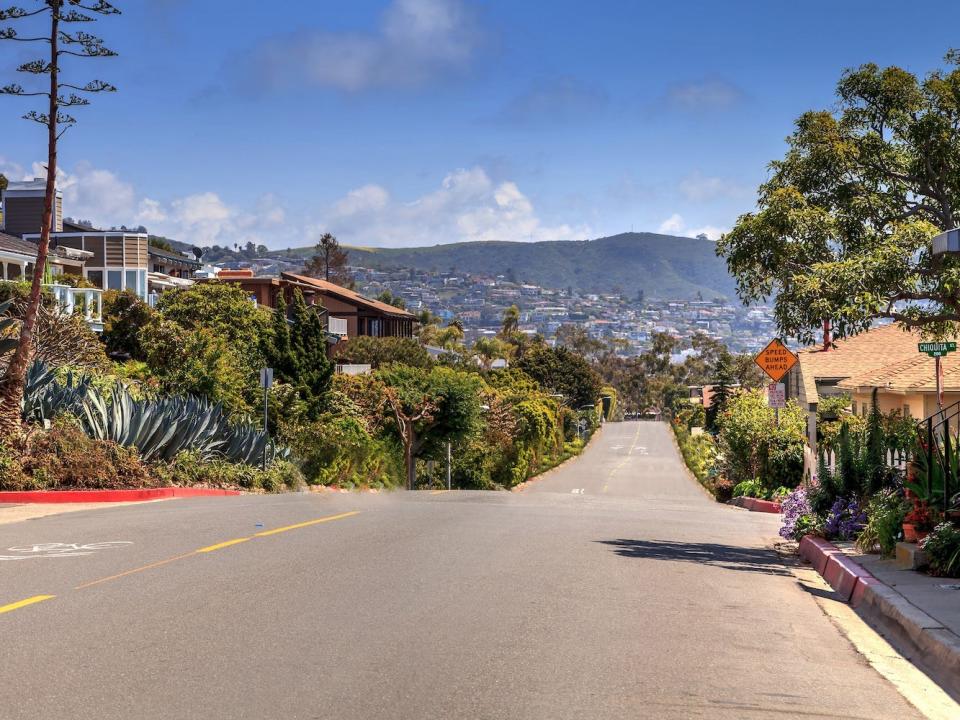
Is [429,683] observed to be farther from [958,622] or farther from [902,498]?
[902,498]

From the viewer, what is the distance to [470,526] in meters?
16.9

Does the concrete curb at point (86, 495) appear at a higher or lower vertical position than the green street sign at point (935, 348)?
lower

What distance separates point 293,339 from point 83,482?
25.0m

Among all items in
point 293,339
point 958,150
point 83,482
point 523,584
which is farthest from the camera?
point 293,339

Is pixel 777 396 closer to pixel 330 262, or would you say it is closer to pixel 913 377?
pixel 913 377

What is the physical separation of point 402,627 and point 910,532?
659 cm

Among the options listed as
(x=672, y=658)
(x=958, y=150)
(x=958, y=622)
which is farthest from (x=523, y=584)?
(x=958, y=150)

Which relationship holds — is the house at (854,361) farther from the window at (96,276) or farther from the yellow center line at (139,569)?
the window at (96,276)

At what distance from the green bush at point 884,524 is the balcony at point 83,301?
27298 millimetres

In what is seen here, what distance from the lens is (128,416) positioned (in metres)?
23.5

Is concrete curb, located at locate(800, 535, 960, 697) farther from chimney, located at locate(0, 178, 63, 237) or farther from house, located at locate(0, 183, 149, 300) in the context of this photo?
chimney, located at locate(0, 178, 63, 237)

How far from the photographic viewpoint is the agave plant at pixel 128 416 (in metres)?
22.9

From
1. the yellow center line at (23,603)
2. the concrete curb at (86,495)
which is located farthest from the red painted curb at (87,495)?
the yellow center line at (23,603)

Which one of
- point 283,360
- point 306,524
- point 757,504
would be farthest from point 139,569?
point 283,360
